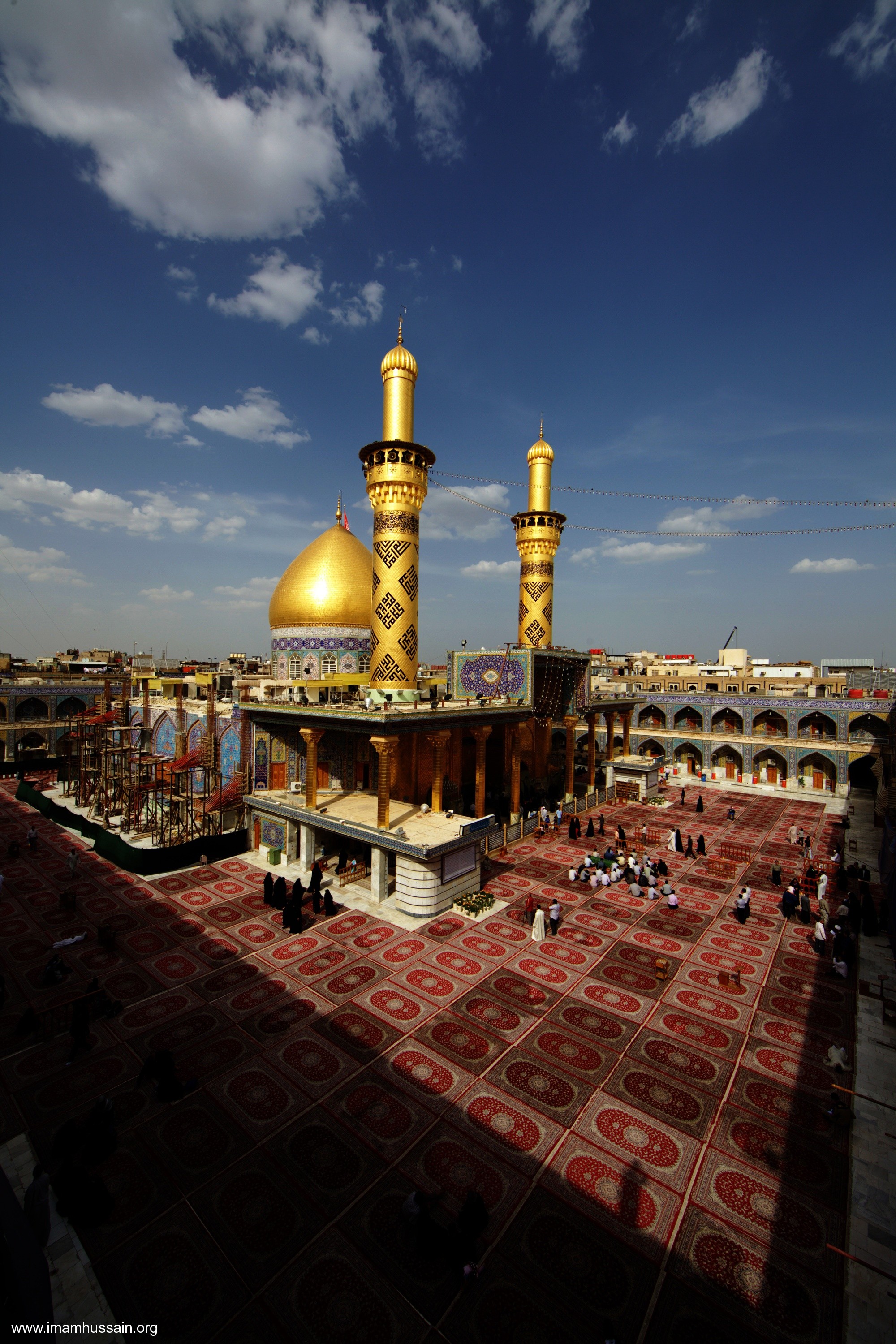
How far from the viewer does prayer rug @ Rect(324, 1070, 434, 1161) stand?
689cm

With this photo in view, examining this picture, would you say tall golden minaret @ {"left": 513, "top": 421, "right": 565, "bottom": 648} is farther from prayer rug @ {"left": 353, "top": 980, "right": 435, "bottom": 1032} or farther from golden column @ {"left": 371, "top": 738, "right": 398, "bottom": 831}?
prayer rug @ {"left": 353, "top": 980, "right": 435, "bottom": 1032}

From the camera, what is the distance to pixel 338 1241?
5.68m

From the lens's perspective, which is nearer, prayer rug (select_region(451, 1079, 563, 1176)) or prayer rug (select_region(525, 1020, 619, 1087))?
prayer rug (select_region(451, 1079, 563, 1176))

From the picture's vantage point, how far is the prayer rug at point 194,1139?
6469 mm

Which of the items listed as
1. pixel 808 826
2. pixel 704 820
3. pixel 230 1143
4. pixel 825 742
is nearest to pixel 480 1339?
pixel 230 1143

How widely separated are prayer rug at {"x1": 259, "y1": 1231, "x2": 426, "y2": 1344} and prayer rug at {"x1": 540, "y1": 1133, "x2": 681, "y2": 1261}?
1.93 meters

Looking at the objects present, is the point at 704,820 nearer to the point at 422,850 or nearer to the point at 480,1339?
the point at 422,850

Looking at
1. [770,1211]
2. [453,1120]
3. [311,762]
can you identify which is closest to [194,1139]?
[453,1120]

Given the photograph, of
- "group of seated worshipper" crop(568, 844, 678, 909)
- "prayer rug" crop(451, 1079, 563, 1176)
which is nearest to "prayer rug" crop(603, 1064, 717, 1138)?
"prayer rug" crop(451, 1079, 563, 1176)

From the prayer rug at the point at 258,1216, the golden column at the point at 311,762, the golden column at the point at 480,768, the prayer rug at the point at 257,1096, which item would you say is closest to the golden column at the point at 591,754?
the golden column at the point at 480,768

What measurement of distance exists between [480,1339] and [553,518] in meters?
23.9

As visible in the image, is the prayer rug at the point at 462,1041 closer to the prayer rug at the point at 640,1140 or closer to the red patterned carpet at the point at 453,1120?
the red patterned carpet at the point at 453,1120

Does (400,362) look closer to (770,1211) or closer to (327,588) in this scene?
(327,588)

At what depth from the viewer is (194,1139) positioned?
6.91 m
